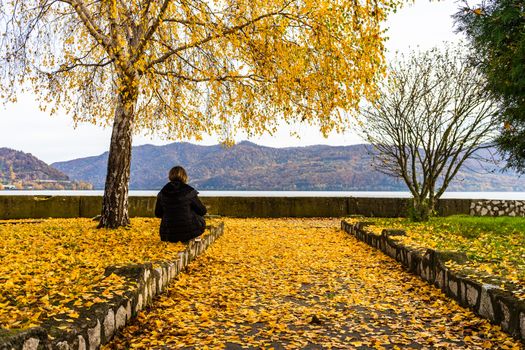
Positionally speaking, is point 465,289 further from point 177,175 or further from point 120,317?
point 177,175

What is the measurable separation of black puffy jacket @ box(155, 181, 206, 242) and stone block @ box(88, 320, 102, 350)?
420cm

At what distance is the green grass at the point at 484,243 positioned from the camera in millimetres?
5625

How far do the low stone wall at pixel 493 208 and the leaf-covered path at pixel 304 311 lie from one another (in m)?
12.8

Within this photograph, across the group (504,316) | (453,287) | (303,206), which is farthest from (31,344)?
(303,206)

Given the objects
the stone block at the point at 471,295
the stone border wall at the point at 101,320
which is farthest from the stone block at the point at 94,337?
the stone block at the point at 471,295

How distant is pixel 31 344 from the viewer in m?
2.65

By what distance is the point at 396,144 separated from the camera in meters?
14.7

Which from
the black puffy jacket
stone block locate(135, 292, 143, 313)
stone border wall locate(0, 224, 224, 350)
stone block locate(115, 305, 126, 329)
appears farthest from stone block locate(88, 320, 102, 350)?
the black puffy jacket

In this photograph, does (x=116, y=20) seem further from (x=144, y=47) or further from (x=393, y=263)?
(x=393, y=263)

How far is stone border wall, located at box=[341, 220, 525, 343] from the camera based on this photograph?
13.4ft

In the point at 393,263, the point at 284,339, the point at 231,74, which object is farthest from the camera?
the point at 231,74

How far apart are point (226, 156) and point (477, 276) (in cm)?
15710

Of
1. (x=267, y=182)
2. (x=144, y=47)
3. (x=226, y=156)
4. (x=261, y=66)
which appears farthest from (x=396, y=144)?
(x=226, y=156)

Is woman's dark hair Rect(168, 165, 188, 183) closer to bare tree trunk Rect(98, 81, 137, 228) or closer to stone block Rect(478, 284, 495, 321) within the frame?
bare tree trunk Rect(98, 81, 137, 228)
